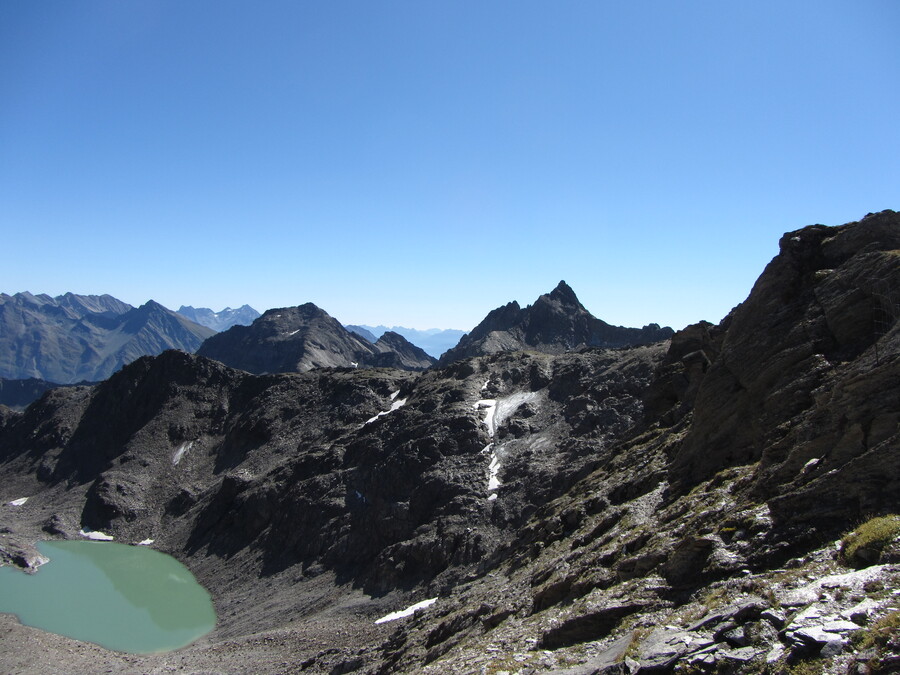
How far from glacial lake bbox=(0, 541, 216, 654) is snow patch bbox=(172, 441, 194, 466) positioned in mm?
23074

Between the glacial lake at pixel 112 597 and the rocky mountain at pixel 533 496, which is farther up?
the rocky mountain at pixel 533 496

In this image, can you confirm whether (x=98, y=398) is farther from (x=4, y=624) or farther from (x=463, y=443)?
(x=463, y=443)

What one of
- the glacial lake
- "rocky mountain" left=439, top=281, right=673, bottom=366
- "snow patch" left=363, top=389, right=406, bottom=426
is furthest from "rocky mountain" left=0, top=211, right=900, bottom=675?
"rocky mountain" left=439, top=281, right=673, bottom=366

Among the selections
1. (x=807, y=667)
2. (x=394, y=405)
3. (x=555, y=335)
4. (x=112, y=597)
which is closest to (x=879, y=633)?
(x=807, y=667)

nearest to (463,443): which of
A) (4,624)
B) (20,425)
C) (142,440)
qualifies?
(4,624)

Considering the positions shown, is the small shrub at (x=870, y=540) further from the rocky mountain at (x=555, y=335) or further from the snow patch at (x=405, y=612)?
the rocky mountain at (x=555, y=335)

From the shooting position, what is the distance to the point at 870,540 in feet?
46.1

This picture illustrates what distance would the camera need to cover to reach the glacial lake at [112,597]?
6762cm

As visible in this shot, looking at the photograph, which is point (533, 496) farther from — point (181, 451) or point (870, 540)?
point (181, 451)

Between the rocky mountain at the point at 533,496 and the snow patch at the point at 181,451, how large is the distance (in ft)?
2.78

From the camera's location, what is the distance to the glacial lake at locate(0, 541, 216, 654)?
67.6 metres

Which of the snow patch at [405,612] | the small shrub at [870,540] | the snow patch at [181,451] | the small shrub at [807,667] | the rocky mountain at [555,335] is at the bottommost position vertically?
the snow patch at [405,612]

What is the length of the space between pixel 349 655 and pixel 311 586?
3066cm

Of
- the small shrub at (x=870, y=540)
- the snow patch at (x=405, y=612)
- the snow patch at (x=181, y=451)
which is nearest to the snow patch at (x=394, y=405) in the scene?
the snow patch at (x=181, y=451)
